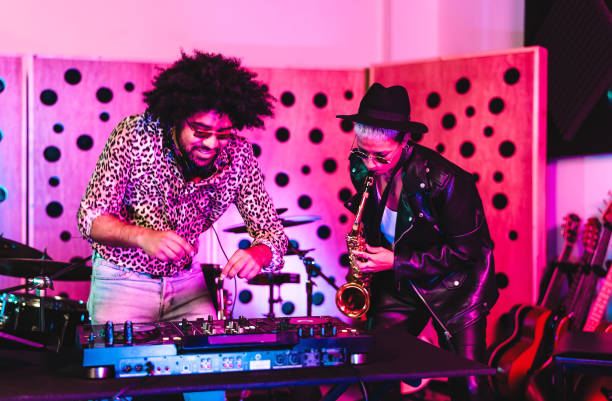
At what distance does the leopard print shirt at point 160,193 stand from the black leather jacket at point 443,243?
601 millimetres

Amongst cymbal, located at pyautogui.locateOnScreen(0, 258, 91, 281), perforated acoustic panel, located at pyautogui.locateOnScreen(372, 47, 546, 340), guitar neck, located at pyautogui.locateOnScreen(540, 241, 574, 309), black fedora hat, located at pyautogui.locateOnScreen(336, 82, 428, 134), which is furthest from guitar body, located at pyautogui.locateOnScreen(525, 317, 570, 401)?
cymbal, located at pyautogui.locateOnScreen(0, 258, 91, 281)

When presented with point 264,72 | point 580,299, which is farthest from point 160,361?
point 264,72

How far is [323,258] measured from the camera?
459cm

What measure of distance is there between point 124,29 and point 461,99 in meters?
2.42

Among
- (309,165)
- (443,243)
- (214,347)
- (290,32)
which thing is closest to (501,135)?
(309,165)

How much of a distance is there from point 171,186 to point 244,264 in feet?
1.39

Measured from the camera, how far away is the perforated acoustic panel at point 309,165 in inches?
178

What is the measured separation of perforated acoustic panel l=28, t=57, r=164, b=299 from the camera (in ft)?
13.9

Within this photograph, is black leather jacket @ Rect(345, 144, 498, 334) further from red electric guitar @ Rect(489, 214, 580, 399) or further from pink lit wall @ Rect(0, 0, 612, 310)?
pink lit wall @ Rect(0, 0, 612, 310)

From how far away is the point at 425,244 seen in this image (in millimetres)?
2953

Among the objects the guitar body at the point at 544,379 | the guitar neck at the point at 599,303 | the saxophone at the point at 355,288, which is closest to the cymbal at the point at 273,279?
the saxophone at the point at 355,288

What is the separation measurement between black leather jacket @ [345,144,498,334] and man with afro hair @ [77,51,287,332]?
0.63 metres

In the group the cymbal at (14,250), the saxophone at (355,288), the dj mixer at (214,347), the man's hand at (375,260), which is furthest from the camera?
the cymbal at (14,250)

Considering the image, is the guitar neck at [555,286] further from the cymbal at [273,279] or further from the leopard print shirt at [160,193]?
the leopard print shirt at [160,193]
